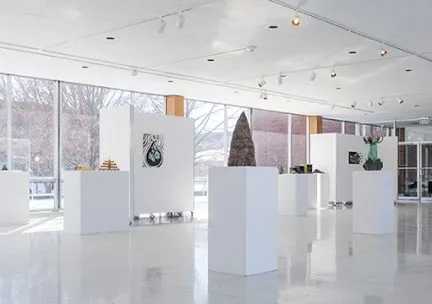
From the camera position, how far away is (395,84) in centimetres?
1476

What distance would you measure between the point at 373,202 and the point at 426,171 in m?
14.3

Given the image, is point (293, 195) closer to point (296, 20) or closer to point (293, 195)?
point (293, 195)

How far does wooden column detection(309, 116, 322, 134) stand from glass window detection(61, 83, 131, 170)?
345 inches

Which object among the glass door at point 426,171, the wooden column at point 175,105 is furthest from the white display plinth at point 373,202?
the glass door at point 426,171

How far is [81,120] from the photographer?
626 inches

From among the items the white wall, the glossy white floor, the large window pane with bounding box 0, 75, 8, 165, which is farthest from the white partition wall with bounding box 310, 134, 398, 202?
the large window pane with bounding box 0, 75, 8, 165

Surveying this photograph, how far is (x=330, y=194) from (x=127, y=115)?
375 inches

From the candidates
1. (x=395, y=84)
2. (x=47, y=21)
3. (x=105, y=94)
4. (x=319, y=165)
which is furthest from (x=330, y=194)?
(x=47, y=21)

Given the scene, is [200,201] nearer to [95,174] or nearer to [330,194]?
[330,194]

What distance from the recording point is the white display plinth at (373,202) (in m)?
10.5

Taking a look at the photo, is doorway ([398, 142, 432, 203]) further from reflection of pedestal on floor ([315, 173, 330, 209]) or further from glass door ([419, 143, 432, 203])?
reflection of pedestal on floor ([315, 173, 330, 209])

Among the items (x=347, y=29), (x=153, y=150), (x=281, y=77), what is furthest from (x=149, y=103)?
(x=347, y=29)

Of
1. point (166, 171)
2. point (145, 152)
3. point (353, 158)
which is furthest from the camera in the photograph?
point (353, 158)

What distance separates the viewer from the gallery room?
6.13 m
